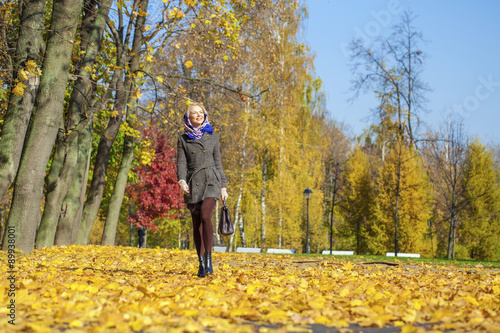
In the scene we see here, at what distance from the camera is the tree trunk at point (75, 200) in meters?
13.9

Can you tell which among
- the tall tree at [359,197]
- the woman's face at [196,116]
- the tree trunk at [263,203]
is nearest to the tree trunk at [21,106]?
the woman's face at [196,116]

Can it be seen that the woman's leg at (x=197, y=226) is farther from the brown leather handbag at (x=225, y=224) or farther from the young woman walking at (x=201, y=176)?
the brown leather handbag at (x=225, y=224)

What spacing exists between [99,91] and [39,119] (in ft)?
26.1

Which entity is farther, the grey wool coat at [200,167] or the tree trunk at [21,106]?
the tree trunk at [21,106]

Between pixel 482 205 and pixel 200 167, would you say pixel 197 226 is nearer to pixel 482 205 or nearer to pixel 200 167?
pixel 200 167

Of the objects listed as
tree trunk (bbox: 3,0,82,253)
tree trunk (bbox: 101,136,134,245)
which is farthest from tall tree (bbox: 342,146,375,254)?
tree trunk (bbox: 3,0,82,253)

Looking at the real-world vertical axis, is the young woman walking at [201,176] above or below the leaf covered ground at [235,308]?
above

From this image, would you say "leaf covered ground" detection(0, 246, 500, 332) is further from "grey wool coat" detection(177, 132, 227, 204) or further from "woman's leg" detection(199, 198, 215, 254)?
"grey wool coat" detection(177, 132, 227, 204)

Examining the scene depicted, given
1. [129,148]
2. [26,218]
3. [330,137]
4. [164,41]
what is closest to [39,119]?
[26,218]

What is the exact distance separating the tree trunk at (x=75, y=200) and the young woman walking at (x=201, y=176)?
852 cm

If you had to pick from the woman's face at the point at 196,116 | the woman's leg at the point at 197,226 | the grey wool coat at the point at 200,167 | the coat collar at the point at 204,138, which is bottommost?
the woman's leg at the point at 197,226

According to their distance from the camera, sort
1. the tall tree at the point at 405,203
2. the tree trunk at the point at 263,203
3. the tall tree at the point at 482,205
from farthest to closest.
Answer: the tree trunk at the point at 263,203
the tall tree at the point at 405,203
the tall tree at the point at 482,205

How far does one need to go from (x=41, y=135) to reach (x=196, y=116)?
482 centimetres

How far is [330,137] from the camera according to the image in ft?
161
